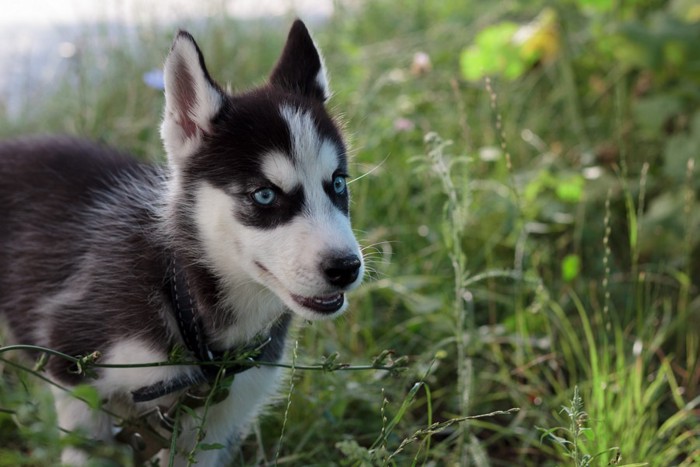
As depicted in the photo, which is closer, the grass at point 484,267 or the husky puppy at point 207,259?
the husky puppy at point 207,259

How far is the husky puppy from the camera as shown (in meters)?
2.53

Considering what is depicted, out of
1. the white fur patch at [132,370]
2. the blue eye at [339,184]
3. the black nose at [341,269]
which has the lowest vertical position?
the white fur patch at [132,370]

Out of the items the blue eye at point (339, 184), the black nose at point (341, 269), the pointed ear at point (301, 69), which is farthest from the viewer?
the pointed ear at point (301, 69)

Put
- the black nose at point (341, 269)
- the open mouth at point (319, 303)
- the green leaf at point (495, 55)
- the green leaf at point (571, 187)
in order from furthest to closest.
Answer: the green leaf at point (495, 55) < the green leaf at point (571, 187) < the open mouth at point (319, 303) < the black nose at point (341, 269)

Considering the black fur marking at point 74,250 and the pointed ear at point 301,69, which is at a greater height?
the pointed ear at point 301,69

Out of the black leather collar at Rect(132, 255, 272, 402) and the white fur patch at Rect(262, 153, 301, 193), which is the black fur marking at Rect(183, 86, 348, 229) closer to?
the white fur patch at Rect(262, 153, 301, 193)

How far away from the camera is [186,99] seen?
2.79 m

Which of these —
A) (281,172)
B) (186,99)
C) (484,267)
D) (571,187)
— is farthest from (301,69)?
(484,267)

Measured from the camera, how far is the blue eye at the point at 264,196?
2.54 m

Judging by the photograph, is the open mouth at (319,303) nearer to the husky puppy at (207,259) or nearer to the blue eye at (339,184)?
the husky puppy at (207,259)

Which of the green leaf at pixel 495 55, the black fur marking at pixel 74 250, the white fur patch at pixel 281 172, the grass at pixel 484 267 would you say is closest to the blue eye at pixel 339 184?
the white fur patch at pixel 281 172

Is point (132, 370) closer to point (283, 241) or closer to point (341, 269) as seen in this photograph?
point (283, 241)

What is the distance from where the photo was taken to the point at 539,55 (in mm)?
5578

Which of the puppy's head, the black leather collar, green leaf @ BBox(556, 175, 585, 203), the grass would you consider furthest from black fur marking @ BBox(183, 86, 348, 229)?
green leaf @ BBox(556, 175, 585, 203)
